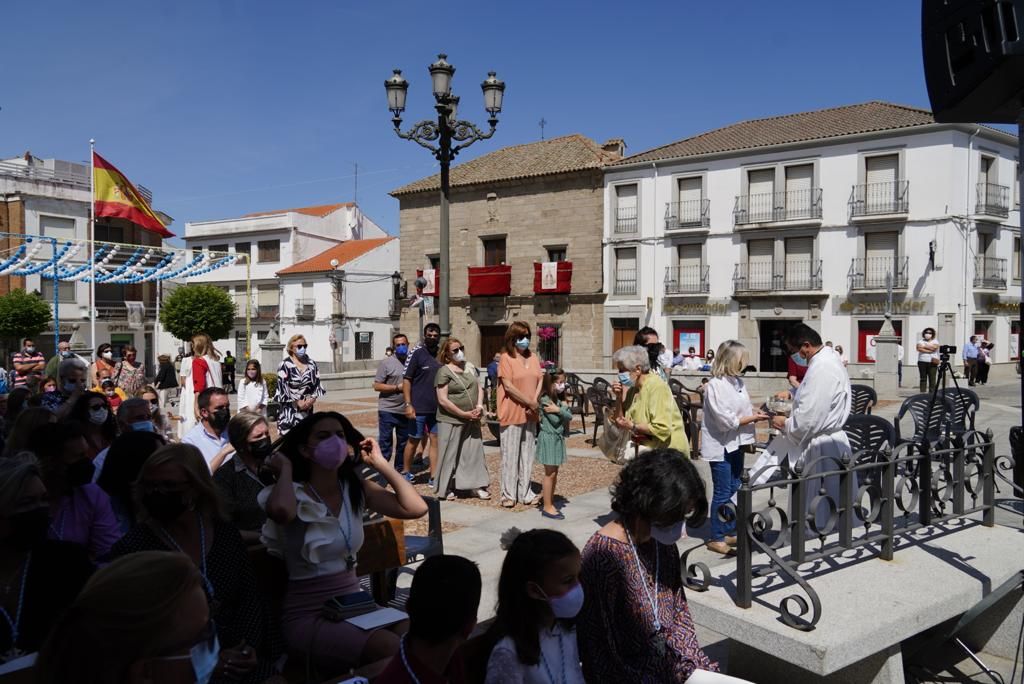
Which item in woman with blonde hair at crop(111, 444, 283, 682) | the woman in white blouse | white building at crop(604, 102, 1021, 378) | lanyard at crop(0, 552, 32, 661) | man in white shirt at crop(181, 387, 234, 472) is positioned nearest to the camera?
lanyard at crop(0, 552, 32, 661)

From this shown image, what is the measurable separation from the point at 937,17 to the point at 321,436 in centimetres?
354

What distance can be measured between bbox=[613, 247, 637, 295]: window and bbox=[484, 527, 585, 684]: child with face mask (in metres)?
31.0

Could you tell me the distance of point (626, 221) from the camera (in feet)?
108

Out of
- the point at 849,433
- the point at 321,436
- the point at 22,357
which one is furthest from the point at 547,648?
the point at 22,357

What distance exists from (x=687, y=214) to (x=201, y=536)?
101 ft

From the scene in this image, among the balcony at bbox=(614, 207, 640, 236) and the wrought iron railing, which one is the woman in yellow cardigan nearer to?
the wrought iron railing

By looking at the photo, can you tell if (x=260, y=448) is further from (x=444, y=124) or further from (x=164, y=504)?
(x=444, y=124)

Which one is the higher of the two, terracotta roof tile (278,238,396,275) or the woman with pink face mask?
terracotta roof tile (278,238,396,275)

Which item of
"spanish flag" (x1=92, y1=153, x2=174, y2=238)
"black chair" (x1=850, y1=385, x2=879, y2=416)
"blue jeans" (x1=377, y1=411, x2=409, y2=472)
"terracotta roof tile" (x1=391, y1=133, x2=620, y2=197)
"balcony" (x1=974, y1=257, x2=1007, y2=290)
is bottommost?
"blue jeans" (x1=377, y1=411, x2=409, y2=472)

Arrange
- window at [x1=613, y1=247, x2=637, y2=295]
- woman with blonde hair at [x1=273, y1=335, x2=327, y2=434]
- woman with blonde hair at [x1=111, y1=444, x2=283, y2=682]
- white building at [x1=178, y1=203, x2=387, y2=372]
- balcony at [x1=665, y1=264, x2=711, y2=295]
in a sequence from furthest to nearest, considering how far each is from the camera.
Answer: white building at [x1=178, y1=203, x2=387, y2=372] < window at [x1=613, y1=247, x2=637, y2=295] < balcony at [x1=665, y1=264, x2=711, y2=295] < woman with blonde hair at [x1=273, y1=335, x2=327, y2=434] < woman with blonde hair at [x1=111, y1=444, x2=283, y2=682]

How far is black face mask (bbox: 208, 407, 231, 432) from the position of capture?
5.34m

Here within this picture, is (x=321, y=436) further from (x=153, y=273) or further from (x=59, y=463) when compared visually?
(x=153, y=273)

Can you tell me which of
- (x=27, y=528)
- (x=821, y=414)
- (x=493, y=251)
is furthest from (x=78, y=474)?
(x=493, y=251)

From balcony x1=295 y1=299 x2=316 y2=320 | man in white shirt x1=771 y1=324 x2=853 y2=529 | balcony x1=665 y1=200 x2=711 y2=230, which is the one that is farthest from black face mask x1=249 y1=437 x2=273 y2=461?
balcony x1=295 y1=299 x2=316 y2=320
